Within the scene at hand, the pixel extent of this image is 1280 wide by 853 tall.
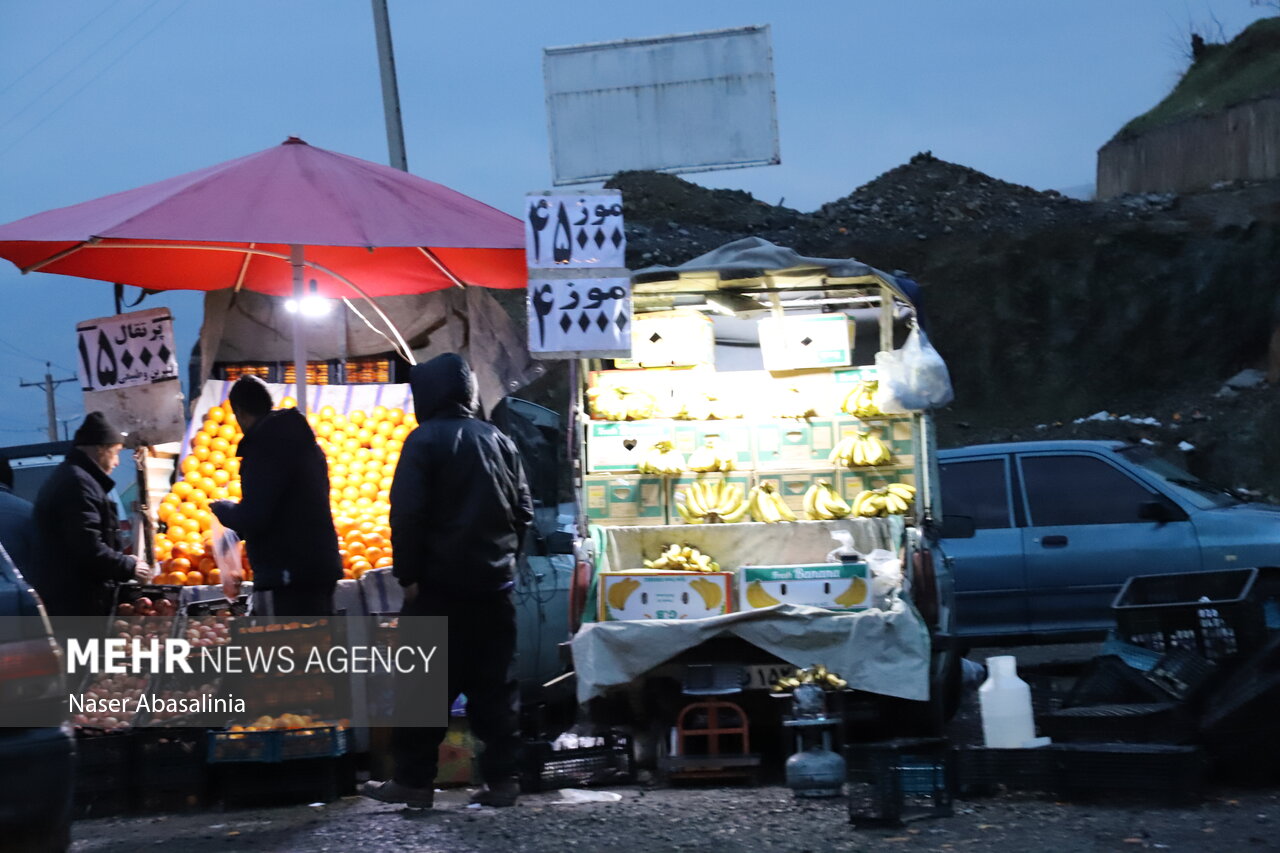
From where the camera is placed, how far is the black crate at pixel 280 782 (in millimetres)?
7516

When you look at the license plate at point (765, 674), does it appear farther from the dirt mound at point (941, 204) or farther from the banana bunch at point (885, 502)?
the dirt mound at point (941, 204)

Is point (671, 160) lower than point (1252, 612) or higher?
higher

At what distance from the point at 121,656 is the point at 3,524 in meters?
1.24

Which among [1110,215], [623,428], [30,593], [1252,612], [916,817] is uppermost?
[1110,215]

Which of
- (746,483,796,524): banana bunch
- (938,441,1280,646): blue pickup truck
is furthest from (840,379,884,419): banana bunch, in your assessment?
(938,441,1280,646): blue pickup truck

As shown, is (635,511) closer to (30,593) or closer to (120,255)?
(120,255)

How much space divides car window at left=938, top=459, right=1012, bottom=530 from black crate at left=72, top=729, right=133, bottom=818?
6659 millimetres

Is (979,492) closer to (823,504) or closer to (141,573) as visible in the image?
(823,504)

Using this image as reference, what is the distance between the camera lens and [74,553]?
8.00 m

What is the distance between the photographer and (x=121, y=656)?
7.92m

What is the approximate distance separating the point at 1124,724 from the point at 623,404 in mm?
4171

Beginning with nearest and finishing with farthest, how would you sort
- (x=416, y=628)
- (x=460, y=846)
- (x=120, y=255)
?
(x=460, y=846)
(x=416, y=628)
(x=120, y=255)

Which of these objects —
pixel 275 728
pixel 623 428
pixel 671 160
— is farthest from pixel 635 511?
pixel 671 160

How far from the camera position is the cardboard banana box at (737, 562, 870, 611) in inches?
321
